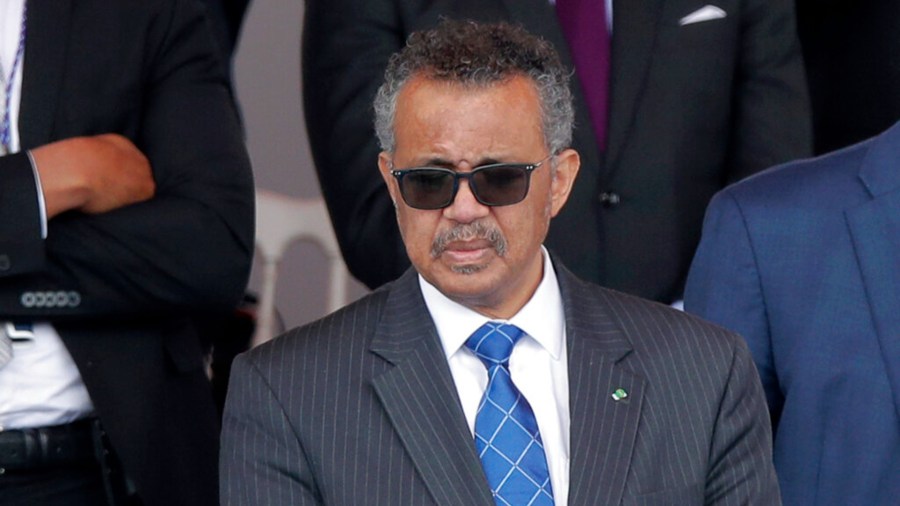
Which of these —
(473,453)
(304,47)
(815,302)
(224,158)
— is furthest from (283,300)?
(473,453)

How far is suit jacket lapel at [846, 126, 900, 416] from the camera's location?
155 inches

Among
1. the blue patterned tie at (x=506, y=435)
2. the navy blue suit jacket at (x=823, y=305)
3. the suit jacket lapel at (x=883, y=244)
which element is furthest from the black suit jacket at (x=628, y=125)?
the blue patterned tie at (x=506, y=435)

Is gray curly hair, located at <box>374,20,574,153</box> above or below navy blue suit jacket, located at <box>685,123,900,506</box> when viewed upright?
above

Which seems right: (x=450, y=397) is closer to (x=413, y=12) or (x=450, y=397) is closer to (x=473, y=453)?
(x=473, y=453)

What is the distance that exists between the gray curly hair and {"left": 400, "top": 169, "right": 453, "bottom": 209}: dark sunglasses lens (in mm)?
144

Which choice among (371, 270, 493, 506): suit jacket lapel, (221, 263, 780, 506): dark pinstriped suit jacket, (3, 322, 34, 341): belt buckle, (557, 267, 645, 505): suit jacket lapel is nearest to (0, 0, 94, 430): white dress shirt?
(3, 322, 34, 341): belt buckle

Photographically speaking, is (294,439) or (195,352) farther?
(195,352)

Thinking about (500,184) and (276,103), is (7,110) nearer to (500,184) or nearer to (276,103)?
(500,184)

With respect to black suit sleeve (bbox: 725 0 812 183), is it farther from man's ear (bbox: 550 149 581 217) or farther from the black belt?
the black belt

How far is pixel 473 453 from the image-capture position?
10.8ft

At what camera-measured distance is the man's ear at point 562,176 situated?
3525 millimetres

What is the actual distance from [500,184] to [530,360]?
0.34 meters

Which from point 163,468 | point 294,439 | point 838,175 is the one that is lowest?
point 163,468

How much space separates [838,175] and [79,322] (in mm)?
1574
